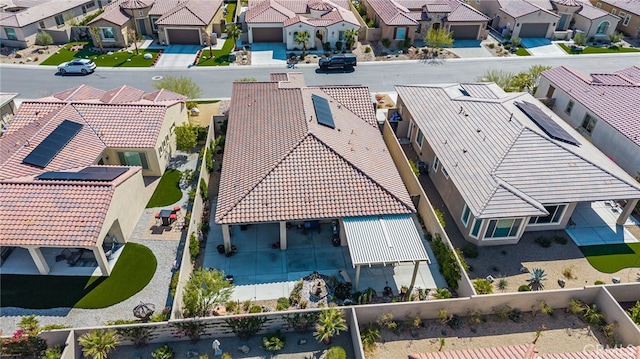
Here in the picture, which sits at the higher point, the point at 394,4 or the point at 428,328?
the point at 394,4

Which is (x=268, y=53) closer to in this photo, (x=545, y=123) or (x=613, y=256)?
(x=545, y=123)

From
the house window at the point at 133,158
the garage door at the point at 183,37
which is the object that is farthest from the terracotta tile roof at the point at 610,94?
the garage door at the point at 183,37

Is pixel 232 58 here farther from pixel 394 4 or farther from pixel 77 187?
pixel 77 187

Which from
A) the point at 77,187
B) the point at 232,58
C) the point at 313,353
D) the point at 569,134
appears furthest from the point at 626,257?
the point at 232,58

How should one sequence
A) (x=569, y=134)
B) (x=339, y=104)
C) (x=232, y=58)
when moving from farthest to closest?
(x=232, y=58) < (x=339, y=104) < (x=569, y=134)

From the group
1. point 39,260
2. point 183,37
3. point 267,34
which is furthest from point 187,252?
point 267,34

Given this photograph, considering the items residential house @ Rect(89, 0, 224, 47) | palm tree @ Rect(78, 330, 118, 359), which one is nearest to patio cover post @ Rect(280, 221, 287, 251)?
palm tree @ Rect(78, 330, 118, 359)
